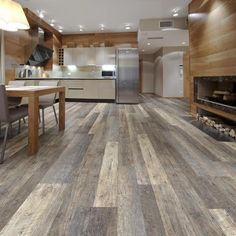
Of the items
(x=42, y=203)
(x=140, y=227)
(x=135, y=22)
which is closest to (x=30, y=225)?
(x=42, y=203)

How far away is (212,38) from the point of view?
13.9 feet

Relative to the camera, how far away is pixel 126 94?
8.51m

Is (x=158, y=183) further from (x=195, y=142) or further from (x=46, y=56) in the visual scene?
(x=46, y=56)

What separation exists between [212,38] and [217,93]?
1.09 meters

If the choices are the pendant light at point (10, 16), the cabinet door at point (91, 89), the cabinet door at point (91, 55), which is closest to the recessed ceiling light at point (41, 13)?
the cabinet door at point (91, 89)

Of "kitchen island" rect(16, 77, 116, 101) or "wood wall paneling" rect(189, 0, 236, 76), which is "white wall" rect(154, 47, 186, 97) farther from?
"wood wall paneling" rect(189, 0, 236, 76)

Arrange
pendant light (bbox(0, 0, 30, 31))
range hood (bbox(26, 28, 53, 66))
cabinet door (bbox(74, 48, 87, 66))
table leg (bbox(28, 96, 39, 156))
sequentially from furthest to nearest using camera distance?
cabinet door (bbox(74, 48, 87, 66)) → range hood (bbox(26, 28, 53, 66)) → pendant light (bbox(0, 0, 30, 31)) → table leg (bbox(28, 96, 39, 156))

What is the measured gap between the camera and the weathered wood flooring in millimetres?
1387

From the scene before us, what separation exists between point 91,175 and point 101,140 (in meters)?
1.26

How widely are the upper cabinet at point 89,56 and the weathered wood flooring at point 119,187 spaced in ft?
23.0

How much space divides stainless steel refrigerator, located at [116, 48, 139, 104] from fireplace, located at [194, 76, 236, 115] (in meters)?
3.42

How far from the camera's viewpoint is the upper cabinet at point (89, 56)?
32.2ft

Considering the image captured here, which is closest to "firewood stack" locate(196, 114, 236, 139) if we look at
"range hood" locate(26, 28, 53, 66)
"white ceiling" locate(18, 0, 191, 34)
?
"white ceiling" locate(18, 0, 191, 34)

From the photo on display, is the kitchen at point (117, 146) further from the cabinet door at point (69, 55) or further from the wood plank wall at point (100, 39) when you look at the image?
the cabinet door at point (69, 55)
